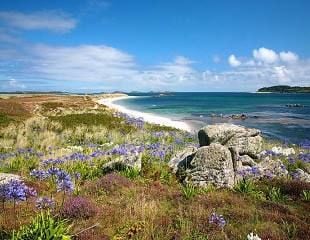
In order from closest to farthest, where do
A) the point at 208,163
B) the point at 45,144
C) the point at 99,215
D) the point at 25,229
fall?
the point at 25,229, the point at 99,215, the point at 208,163, the point at 45,144

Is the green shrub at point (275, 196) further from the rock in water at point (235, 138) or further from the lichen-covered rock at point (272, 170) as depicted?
the rock in water at point (235, 138)

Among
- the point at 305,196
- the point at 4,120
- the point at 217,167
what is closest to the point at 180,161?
the point at 217,167

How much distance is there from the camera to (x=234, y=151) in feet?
33.7

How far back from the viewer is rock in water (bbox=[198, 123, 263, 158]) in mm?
13172

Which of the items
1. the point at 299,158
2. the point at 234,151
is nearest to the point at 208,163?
the point at 234,151

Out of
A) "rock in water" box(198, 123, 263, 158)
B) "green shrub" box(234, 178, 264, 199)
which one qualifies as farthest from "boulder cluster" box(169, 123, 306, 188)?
"rock in water" box(198, 123, 263, 158)

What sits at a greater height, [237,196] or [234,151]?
[234,151]

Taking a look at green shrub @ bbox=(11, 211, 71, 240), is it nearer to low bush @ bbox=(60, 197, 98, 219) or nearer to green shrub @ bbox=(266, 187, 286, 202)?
low bush @ bbox=(60, 197, 98, 219)

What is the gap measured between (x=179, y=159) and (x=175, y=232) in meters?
5.65

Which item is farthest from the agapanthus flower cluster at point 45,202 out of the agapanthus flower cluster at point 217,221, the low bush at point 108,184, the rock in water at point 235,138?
the rock in water at point 235,138

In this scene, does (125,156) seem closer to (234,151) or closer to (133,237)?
(234,151)

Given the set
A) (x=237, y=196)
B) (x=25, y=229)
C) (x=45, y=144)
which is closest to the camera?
(x=25, y=229)

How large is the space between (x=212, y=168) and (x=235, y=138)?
3.95 m

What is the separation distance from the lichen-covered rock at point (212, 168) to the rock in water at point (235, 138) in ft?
11.0
